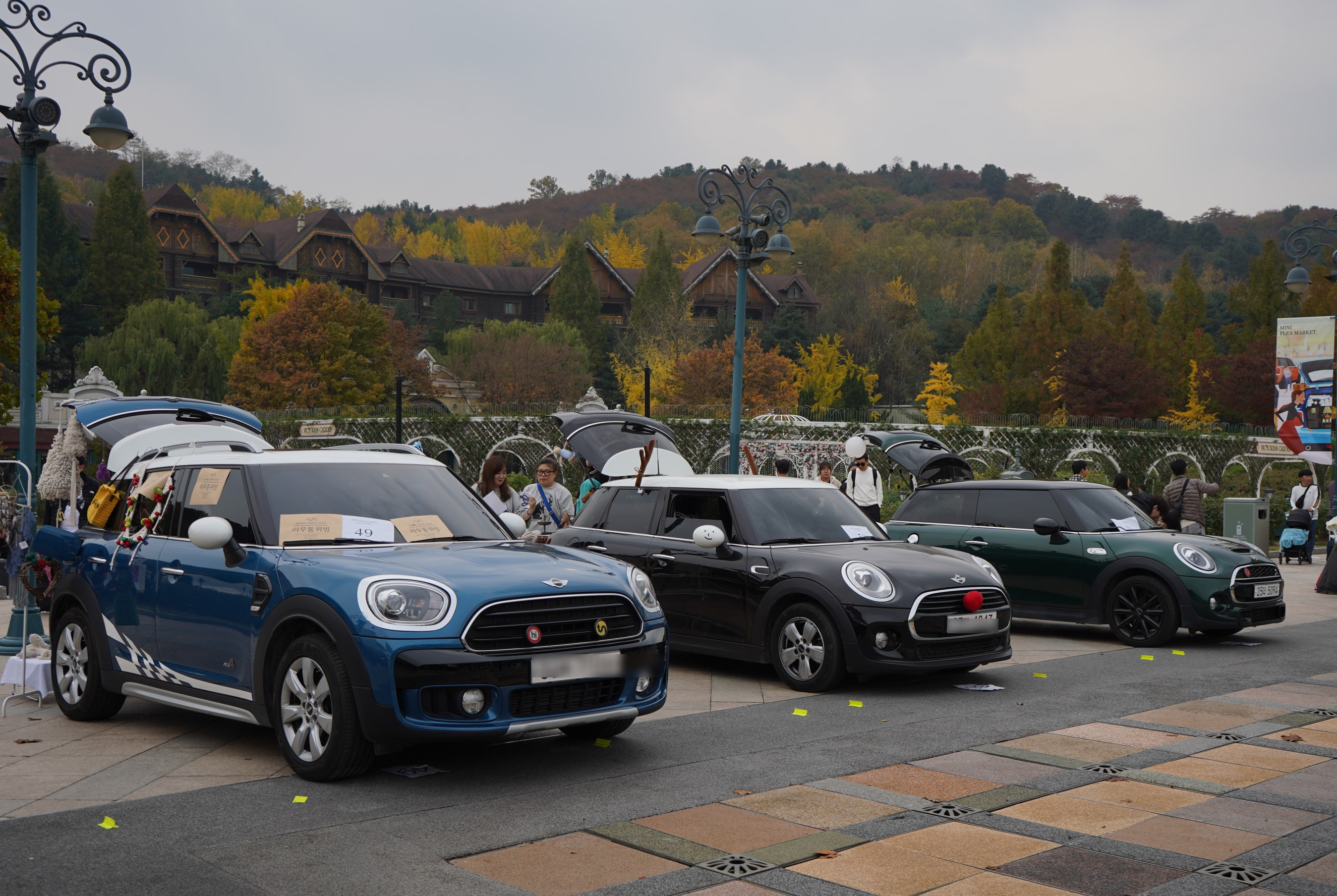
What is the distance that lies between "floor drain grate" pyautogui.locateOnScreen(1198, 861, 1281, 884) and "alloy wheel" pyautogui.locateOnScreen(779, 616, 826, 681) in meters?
4.16

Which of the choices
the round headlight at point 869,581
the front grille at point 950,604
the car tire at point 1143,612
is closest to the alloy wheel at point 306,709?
the round headlight at point 869,581

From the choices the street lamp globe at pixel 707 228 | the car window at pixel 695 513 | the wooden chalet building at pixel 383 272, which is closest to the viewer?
the car window at pixel 695 513

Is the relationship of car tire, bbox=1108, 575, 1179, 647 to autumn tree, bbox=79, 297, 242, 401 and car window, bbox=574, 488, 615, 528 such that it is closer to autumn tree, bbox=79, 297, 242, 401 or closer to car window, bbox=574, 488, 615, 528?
car window, bbox=574, 488, 615, 528

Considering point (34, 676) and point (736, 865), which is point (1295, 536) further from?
point (34, 676)

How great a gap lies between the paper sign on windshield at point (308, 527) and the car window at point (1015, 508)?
7.65 m

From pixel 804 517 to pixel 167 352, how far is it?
51.7 metres

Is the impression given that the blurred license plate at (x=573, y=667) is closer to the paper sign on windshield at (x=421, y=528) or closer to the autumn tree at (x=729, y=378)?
the paper sign on windshield at (x=421, y=528)

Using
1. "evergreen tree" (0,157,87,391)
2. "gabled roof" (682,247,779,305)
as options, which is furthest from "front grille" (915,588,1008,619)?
"gabled roof" (682,247,779,305)

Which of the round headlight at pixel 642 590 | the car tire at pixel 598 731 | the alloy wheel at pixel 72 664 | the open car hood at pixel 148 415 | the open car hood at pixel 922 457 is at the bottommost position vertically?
the car tire at pixel 598 731

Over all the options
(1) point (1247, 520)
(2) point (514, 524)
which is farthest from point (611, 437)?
(1) point (1247, 520)

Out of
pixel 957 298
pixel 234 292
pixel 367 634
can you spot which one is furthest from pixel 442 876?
pixel 957 298

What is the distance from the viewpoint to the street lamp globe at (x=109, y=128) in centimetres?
1127

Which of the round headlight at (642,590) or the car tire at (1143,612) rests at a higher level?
the round headlight at (642,590)

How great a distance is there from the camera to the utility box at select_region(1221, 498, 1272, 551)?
21.8m
